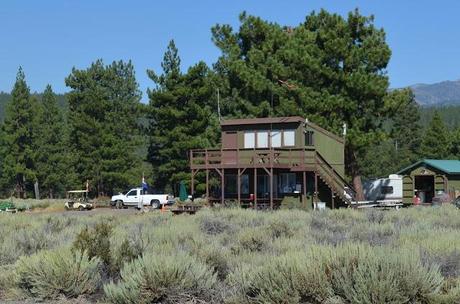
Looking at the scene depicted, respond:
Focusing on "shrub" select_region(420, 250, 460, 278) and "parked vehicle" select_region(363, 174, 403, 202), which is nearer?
"shrub" select_region(420, 250, 460, 278)

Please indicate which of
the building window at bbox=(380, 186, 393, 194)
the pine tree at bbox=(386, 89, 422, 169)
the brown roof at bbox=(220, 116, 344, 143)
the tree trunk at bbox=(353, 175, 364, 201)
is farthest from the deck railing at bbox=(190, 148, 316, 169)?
the pine tree at bbox=(386, 89, 422, 169)

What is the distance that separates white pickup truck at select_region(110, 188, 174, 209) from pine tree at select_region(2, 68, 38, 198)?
21.0 metres

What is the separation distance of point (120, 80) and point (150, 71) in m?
23.1

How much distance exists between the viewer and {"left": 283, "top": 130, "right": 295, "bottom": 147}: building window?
115 ft

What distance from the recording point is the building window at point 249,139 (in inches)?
1406

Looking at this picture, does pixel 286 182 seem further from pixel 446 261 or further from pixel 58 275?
pixel 58 275

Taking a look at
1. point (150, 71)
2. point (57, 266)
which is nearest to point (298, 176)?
point (150, 71)

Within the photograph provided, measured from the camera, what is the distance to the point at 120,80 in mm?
73812

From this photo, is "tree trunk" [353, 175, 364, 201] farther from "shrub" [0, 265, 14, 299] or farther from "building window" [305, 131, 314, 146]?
"shrub" [0, 265, 14, 299]

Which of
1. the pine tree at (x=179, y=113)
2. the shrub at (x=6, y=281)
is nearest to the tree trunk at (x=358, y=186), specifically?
the pine tree at (x=179, y=113)

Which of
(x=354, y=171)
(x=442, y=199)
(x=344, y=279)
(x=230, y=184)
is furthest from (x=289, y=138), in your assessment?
(x=344, y=279)

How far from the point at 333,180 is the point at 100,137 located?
30.3m

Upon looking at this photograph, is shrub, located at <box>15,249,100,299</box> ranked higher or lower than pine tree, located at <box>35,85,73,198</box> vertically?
lower

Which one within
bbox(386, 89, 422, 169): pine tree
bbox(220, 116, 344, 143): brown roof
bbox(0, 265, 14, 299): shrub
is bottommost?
bbox(0, 265, 14, 299): shrub
